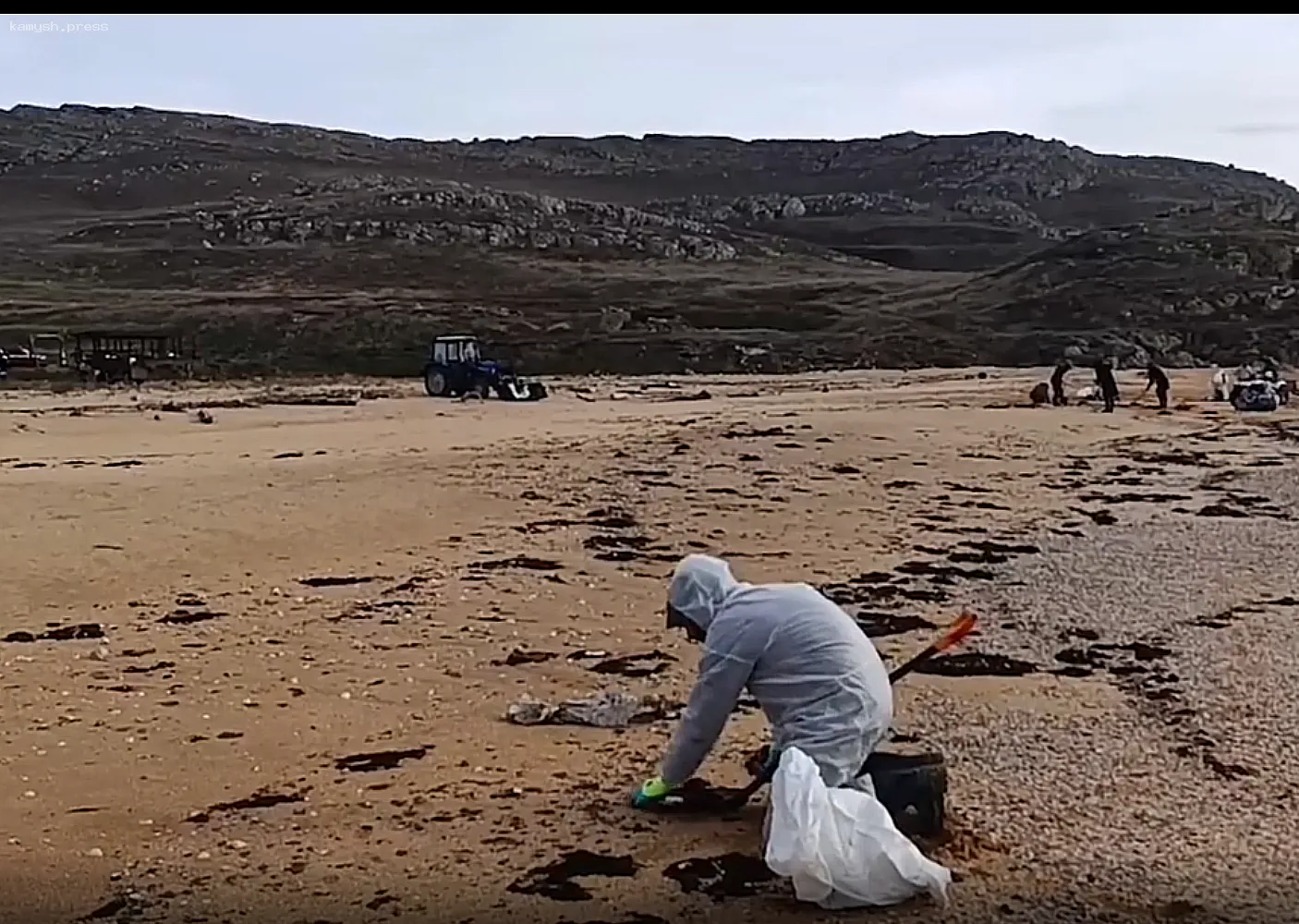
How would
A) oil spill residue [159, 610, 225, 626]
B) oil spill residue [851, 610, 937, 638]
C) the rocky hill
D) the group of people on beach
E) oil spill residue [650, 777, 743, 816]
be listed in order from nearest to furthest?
oil spill residue [650, 777, 743, 816] < oil spill residue [159, 610, 225, 626] < oil spill residue [851, 610, 937, 638] < the group of people on beach < the rocky hill

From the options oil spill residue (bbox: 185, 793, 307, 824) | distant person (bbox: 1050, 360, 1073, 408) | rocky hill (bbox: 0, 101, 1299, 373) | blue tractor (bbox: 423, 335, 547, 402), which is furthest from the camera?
rocky hill (bbox: 0, 101, 1299, 373)

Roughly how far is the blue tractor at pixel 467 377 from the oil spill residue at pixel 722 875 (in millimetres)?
30266

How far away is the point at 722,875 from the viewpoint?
618 cm

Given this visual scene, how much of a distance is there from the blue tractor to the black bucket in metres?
30.2

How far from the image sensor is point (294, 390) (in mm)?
40500

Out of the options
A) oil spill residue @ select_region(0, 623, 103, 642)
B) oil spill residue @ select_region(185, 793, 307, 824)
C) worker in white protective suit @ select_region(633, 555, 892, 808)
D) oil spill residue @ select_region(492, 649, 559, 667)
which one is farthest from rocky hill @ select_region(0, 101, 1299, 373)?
worker in white protective suit @ select_region(633, 555, 892, 808)

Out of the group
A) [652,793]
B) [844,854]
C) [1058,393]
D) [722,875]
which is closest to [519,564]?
[652,793]

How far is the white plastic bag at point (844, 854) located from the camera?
18.6 feet

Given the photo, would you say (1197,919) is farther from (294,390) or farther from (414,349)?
(414,349)

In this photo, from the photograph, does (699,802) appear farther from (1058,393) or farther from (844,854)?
(1058,393)

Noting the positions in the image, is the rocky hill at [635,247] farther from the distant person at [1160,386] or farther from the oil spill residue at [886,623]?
the oil spill residue at [886,623]

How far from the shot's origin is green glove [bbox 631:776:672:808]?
6824 millimetres

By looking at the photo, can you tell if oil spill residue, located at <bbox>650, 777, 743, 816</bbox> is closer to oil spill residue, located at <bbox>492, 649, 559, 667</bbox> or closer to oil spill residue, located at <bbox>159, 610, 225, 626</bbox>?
oil spill residue, located at <bbox>492, 649, 559, 667</bbox>
